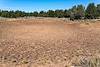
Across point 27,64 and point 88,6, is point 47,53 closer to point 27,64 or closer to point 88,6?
point 27,64

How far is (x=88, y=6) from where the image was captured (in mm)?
80062

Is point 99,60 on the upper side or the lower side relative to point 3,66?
upper

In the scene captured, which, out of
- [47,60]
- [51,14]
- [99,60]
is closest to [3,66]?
[47,60]

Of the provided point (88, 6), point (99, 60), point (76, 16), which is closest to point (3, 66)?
point (99, 60)

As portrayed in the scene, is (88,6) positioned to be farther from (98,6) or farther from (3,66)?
(3,66)

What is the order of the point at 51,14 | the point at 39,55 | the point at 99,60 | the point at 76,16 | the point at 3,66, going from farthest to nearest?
1. the point at 51,14
2. the point at 76,16
3. the point at 39,55
4. the point at 3,66
5. the point at 99,60

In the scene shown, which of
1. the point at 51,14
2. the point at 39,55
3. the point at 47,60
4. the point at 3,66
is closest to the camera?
the point at 3,66

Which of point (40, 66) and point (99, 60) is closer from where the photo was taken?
point (99, 60)

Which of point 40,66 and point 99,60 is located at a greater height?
point 99,60

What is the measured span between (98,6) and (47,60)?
244 feet

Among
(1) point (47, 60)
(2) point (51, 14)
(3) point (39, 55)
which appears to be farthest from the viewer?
(2) point (51, 14)

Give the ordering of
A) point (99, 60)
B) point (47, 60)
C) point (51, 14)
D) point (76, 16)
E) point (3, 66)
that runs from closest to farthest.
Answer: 1. point (99, 60)
2. point (3, 66)
3. point (47, 60)
4. point (76, 16)
5. point (51, 14)

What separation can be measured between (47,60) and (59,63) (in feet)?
2.64

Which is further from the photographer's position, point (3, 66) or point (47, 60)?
point (47, 60)
